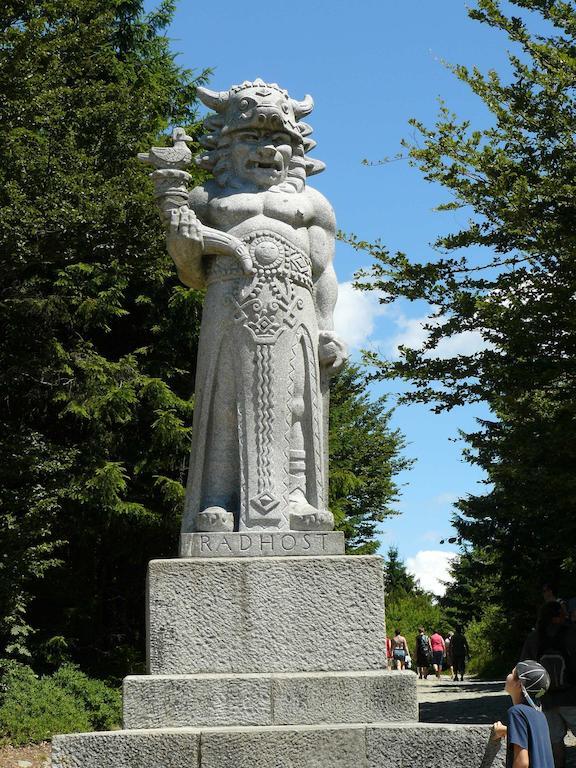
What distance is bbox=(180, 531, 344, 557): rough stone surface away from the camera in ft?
21.9

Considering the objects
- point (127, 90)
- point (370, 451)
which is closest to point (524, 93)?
point (127, 90)

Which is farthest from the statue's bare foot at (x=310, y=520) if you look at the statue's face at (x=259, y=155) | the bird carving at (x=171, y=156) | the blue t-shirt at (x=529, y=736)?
the bird carving at (x=171, y=156)

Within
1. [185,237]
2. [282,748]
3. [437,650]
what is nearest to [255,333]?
[185,237]

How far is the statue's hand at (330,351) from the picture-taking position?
734 cm

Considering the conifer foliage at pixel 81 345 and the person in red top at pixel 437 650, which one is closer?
the conifer foliage at pixel 81 345

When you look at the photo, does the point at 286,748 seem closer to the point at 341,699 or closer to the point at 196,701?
the point at 341,699

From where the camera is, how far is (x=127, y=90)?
64.2ft

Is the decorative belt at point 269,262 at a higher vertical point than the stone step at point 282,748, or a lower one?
higher

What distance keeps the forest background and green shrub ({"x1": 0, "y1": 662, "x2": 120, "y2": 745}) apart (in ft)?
0.13

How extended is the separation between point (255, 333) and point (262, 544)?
126 cm

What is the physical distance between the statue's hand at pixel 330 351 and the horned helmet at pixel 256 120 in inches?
38.2

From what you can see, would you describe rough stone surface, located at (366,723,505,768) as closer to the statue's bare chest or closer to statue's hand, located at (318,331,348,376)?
statue's hand, located at (318,331,348,376)

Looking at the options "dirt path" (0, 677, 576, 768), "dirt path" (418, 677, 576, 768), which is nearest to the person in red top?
"dirt path" (418, 677, 576, 768)

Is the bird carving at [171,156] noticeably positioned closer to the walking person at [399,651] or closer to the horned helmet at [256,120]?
the horned helmet at [256,120]
